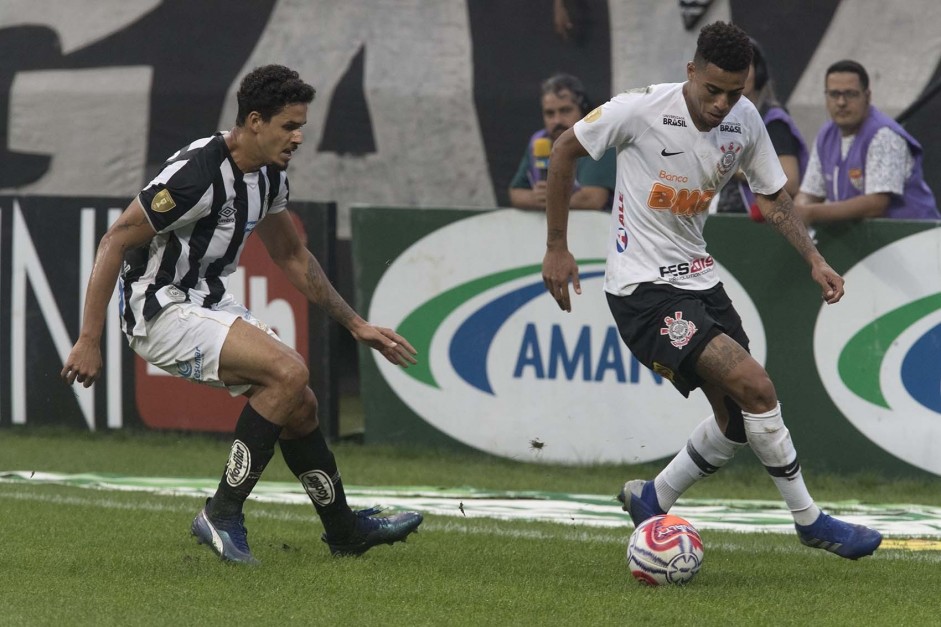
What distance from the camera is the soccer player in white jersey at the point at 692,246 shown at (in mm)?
6043

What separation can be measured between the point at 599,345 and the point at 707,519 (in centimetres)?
196

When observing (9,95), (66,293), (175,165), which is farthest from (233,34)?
(175,165)

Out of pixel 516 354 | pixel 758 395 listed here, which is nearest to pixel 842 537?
pixel 758 395

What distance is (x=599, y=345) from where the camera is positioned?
378 inches

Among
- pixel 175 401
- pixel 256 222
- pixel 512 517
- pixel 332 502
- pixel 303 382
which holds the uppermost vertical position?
pixel 256 222

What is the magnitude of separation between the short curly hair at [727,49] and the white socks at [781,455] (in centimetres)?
137

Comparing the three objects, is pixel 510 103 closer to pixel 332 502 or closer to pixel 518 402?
pixel 518 402

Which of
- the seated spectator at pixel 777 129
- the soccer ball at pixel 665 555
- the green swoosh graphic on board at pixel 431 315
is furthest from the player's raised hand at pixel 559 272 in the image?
the green swoosh graphic on board at pixel 431 315

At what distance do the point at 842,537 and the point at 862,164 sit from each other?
367 centimetres

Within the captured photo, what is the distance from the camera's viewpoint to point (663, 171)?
623 centimetres

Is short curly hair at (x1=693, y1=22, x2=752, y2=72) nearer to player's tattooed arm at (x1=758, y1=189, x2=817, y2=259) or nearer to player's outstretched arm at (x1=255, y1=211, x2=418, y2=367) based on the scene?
player's tattooed arm at (x1=758, y1=189, x2=817, y2=259)

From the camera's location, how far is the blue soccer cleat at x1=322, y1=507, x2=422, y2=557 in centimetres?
630

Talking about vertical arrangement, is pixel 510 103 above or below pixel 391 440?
above

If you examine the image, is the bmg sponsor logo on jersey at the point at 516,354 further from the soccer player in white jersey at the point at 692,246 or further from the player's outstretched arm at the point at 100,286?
the player's outstretched arm at the point at 100,286
